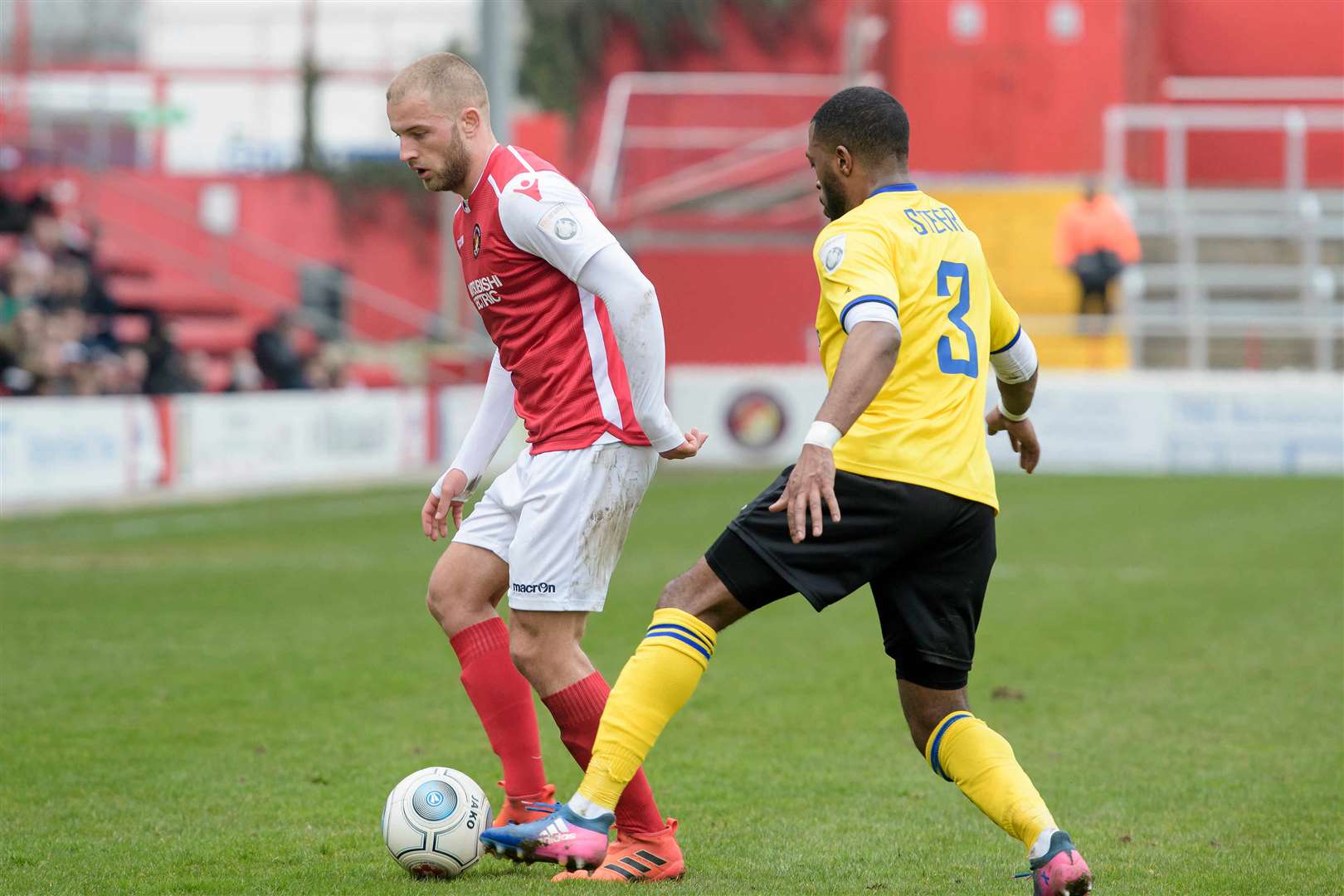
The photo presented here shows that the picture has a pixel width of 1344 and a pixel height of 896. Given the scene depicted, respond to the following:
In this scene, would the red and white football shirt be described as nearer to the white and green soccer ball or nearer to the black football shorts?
the black football shorts

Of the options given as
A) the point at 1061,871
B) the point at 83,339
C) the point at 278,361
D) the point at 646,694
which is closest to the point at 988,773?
the point at 1061,871

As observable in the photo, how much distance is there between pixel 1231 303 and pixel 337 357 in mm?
13718

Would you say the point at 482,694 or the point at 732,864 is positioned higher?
the point at 482,694

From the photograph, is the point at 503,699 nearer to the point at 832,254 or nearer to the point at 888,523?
the point at 888,523

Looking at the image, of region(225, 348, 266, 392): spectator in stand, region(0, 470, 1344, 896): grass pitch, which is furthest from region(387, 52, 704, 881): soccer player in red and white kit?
region(225, 348, 266, 392): spectator in stand

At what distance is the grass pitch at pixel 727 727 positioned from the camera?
4.94 meters

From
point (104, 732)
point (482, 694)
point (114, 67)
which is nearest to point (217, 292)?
point (114, 67)

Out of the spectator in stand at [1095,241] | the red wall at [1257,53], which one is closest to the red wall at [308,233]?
the spectator in stand at [1095,241]

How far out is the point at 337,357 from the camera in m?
25.4

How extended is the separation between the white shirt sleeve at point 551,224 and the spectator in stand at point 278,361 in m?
→ 17.3

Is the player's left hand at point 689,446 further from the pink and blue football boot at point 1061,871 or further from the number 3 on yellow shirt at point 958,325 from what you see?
the pink and blue football boot at point 1061,871

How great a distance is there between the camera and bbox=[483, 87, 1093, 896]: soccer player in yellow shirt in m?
4.26

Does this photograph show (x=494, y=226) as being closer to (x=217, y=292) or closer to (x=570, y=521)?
(x=570, y=521)

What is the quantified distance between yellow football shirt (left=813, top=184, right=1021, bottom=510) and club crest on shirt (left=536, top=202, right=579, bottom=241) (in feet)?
1.97
